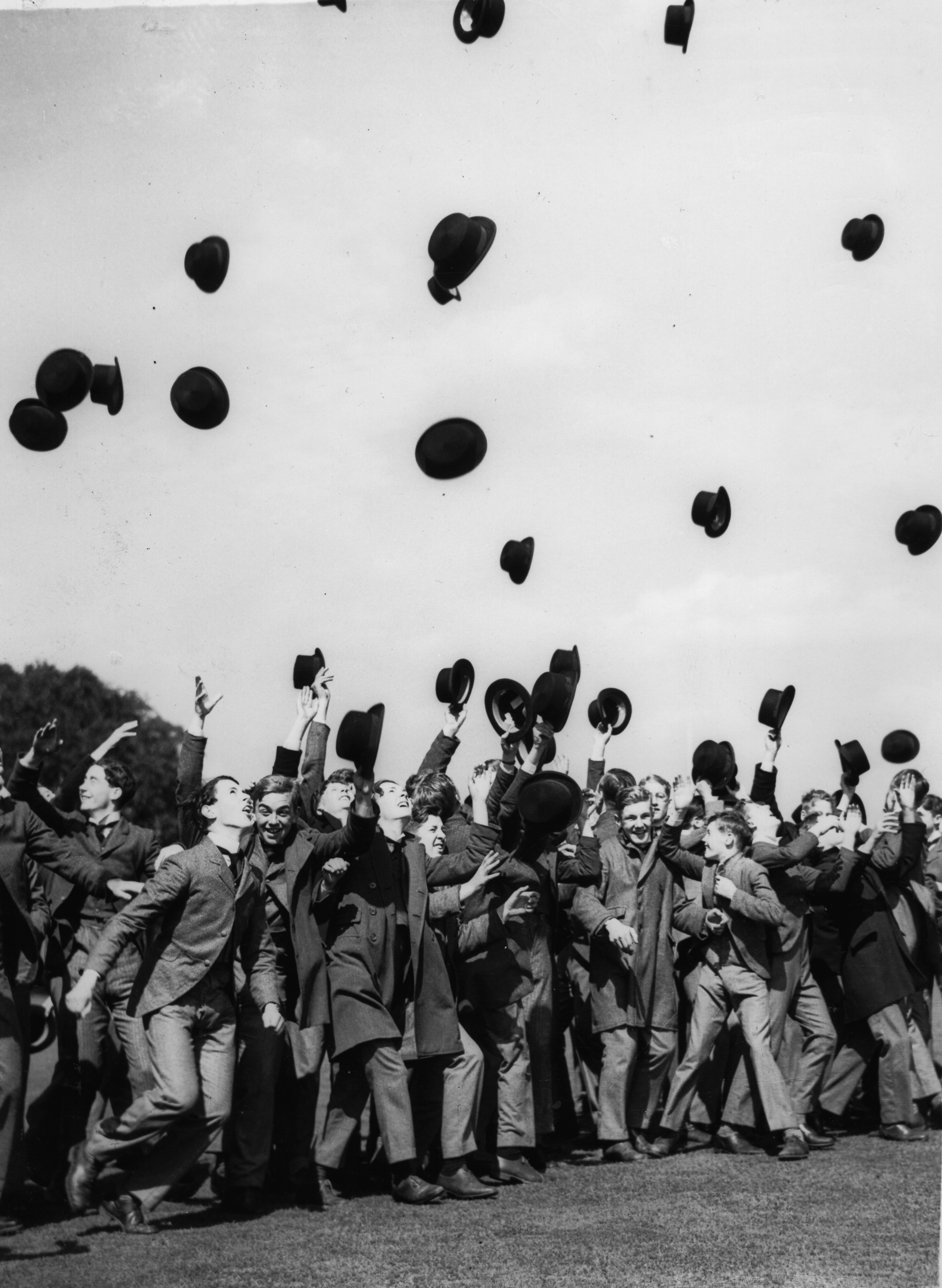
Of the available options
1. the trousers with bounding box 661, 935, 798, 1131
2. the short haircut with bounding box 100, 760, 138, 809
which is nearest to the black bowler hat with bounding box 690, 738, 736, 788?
the trousers with bounding box 661, 935, 798, 1131

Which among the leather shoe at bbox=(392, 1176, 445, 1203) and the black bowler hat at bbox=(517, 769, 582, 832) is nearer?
the leather shoe at bbox=(392, 1176, 445, 1203)

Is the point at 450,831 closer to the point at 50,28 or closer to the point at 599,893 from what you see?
the point at 599,893

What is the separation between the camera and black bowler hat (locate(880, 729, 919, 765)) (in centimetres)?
845

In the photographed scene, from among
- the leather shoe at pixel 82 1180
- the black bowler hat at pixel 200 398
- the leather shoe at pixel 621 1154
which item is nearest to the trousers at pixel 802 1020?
the leather shoe at pixel 621 1154

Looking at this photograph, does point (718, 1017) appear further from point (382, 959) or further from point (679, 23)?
point (679, 23)

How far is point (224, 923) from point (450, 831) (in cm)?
154

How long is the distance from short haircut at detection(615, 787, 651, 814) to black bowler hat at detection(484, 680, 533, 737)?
71 cm

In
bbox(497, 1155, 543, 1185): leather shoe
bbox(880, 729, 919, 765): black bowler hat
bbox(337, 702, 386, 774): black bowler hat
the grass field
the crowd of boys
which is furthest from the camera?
bbox(880, 729, 919, 765): black bowler hat

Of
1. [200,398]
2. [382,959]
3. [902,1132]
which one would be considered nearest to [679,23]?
[200,398]

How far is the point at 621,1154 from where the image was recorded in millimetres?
7215

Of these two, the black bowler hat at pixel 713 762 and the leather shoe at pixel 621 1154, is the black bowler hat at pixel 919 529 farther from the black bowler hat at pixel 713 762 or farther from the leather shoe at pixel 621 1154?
the leather shoe at pixel 621 1154

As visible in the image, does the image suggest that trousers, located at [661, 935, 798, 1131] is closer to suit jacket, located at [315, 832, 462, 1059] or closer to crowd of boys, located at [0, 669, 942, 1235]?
crowd of boys, located at [0, 669, 942, 1235]

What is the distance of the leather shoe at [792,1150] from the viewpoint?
705 centimetres

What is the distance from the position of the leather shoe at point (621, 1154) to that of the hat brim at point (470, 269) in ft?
14.0
